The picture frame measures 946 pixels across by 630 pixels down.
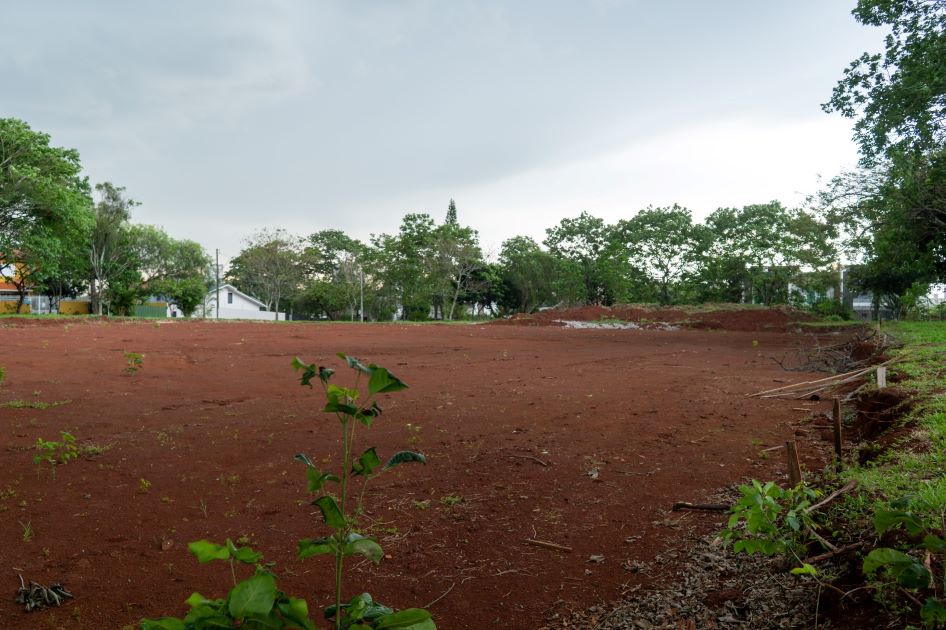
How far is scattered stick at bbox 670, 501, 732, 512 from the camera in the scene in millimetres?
3871

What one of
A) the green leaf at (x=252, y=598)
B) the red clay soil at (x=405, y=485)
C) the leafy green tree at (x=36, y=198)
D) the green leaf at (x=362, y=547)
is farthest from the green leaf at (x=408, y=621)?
the leafy green tree at (x=36, y=198)

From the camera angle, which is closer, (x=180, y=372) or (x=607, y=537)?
(x=607, y=537)

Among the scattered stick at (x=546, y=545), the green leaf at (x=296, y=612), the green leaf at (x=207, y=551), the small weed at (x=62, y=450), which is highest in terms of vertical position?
the green leaf at (x=207, y=551)

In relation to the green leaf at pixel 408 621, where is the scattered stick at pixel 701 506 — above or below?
below

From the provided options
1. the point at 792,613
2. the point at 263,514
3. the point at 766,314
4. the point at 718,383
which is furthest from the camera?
the point at 766,314

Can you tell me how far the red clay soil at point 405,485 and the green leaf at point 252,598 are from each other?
6.80 ft

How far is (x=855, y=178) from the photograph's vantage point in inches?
792

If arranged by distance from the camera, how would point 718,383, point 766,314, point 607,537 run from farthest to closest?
point 766,314 < point 718,383 < point 607,537

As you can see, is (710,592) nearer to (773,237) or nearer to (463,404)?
(463,404)

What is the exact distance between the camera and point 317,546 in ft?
4.32

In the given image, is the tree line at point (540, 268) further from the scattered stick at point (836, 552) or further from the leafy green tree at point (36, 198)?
the scattered stick at point (836, 552)

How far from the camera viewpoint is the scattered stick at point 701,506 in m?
3.87

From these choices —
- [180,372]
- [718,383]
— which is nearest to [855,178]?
[718,383]

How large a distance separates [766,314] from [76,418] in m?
31.6
